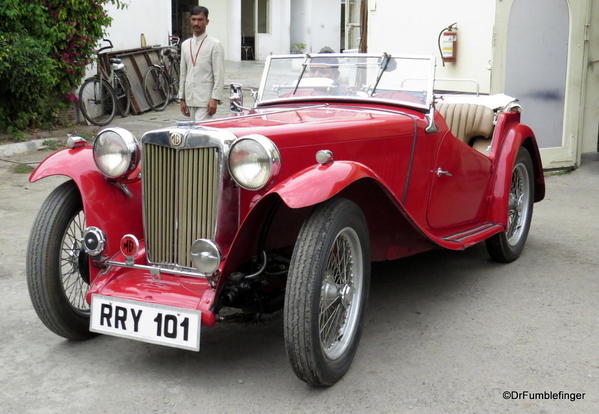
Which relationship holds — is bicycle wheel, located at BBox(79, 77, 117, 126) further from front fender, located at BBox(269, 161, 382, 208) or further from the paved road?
front fender, located at BBox(269, 161, 382, 208)

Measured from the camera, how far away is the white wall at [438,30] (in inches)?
333

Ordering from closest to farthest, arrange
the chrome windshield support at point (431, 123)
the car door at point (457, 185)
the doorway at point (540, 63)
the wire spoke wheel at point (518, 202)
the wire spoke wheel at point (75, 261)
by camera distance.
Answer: the wire spoke wheel at point (75, 261)
the chrome windshield support at point (431, 123)
the car door at point (457, 185)
the wire spoke wheel at point (518, 202)
the doorway at point (540, 63)

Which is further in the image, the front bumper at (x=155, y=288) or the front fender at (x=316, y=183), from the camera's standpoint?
the front bumper at (x=155, y=288)

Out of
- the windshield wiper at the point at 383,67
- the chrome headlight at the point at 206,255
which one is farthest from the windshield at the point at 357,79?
the chrome headlight at the point at 206,255

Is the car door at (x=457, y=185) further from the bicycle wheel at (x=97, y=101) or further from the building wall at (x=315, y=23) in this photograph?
the building wall at (x=315, y=23)

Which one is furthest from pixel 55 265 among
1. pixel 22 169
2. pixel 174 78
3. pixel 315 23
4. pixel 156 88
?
pixel 315 23

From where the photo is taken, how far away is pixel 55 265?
3348 millimetres

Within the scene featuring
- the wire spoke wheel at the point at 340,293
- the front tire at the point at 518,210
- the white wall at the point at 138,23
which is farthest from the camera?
the white wall at the point at 138,23

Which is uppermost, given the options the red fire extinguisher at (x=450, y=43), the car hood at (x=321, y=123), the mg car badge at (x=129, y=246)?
the red fire extinguisher at (x=450, y=43)

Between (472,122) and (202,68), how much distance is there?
259 centimetres

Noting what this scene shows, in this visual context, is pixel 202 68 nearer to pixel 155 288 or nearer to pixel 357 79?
pixel 357 79

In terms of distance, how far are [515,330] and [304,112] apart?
157 centimetres

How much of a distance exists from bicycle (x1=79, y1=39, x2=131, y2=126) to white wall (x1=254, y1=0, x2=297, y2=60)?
13581 mm

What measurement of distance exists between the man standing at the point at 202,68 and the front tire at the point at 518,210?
2749mm
